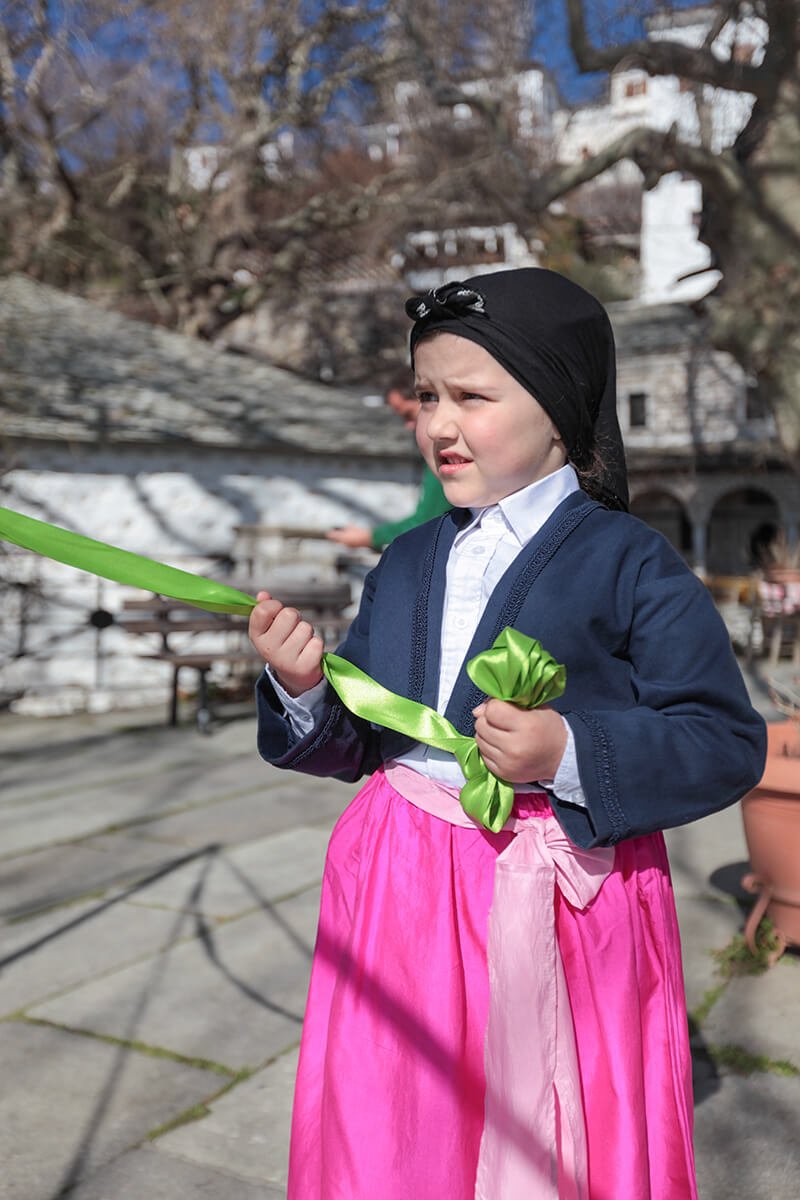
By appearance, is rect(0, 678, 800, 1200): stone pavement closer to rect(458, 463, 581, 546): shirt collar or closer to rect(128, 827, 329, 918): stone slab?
rect(128, 827, 329, 918): stone slab

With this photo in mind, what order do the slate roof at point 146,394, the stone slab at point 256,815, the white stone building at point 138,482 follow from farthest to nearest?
1. the slate roof at point 146,394
2. the white stone building at point 138,482
3. the stone slab at point 256,815

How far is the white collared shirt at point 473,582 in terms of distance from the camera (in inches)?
64.5

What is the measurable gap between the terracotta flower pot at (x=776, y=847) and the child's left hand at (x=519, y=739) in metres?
2.42

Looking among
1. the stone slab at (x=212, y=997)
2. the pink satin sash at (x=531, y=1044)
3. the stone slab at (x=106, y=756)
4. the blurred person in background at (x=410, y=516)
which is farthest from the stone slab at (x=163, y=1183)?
the stone slab at (x=106, y=756)

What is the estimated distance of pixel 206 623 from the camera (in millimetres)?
9086

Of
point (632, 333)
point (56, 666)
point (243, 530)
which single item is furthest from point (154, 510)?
point (632, 333)

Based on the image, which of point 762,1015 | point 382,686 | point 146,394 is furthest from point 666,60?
point 382,686

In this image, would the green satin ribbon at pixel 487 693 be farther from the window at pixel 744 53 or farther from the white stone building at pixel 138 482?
the window at pixel 744 53

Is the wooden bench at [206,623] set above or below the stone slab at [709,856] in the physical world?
above

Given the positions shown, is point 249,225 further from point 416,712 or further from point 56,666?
point 416,712

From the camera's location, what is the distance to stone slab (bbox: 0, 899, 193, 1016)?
362cm

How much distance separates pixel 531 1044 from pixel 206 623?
25.7 ft

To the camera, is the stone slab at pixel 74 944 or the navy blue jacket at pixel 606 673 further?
the stone slab at pixel 74 944

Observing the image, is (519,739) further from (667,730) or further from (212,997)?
(212,997)
